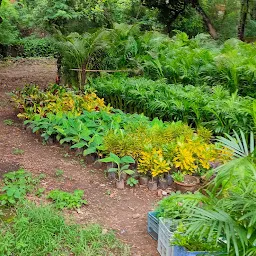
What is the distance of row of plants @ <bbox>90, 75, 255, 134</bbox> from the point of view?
18.6 ft

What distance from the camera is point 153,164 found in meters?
4.48

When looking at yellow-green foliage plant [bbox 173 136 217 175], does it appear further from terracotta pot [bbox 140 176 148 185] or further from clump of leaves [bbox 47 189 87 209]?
clump of leaves [bbox 47 189 87 209]

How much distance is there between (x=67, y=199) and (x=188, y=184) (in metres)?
1.29

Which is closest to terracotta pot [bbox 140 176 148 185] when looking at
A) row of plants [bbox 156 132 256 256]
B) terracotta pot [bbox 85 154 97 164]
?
terracotta pot [bbox 85 154 97 164]

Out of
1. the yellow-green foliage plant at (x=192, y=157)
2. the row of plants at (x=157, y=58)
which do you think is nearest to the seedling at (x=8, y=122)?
the row of plants at (x=157, y=58)

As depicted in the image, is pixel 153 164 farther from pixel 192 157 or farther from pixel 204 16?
pixel 204 16

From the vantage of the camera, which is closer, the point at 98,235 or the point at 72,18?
the point at 98,235

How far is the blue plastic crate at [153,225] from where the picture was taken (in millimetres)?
3536

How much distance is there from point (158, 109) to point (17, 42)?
1146 centimetres

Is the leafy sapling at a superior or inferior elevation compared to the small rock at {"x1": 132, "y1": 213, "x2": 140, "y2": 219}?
superior

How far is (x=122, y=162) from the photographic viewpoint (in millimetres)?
4590

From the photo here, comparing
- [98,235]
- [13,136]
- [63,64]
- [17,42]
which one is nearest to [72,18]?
[63,64]

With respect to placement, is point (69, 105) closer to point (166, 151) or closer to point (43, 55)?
point (166, 151)

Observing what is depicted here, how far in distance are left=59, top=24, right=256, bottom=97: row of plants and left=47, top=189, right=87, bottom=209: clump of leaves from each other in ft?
13.6
